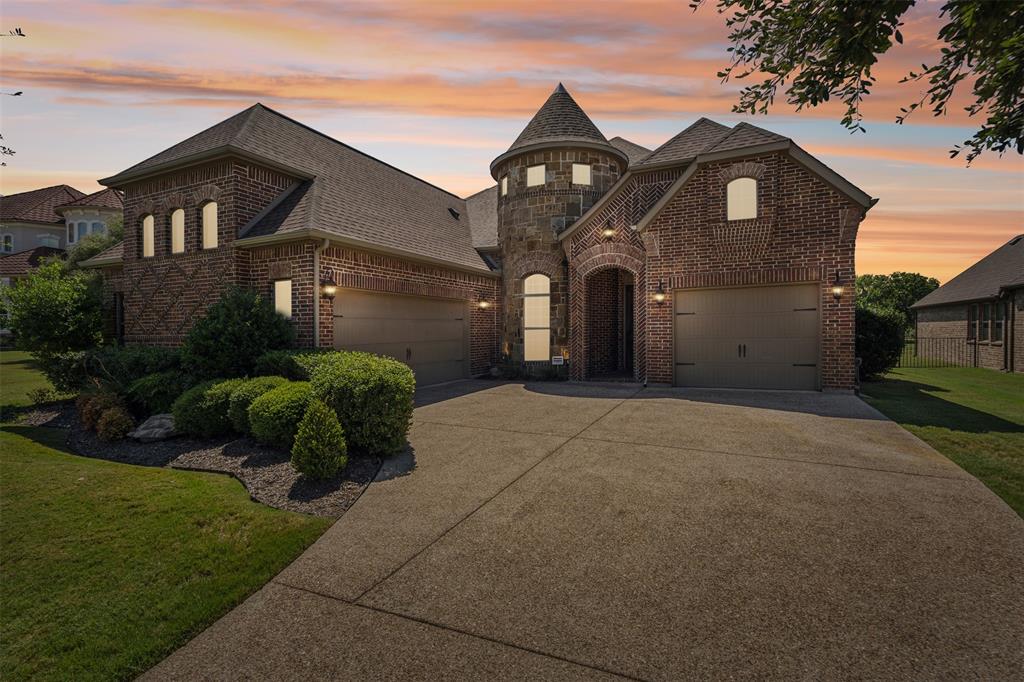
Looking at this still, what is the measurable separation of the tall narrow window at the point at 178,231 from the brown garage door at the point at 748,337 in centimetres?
1367

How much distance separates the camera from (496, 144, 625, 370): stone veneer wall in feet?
51.0

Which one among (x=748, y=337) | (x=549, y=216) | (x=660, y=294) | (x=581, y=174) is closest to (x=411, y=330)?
(x=549, y=216)

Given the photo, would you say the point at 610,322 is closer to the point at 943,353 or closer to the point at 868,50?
the point at 868,50

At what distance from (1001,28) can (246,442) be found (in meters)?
11.9

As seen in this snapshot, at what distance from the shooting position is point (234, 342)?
9953 mm

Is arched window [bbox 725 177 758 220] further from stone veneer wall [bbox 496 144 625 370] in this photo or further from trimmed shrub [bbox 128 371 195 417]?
trimmed shrub [bbox 128 371 195 417]

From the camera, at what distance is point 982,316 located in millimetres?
21703

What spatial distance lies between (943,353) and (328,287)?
99.7ft

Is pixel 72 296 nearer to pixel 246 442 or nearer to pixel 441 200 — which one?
pixel 246 442

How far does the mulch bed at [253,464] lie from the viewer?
556 centimetres

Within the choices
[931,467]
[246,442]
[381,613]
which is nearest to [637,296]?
[931,467]

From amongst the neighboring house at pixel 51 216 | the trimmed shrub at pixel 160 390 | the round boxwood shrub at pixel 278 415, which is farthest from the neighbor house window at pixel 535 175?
the neighboring house at pixel 51 216

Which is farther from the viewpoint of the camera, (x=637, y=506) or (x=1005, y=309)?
(x=1005, y=309)

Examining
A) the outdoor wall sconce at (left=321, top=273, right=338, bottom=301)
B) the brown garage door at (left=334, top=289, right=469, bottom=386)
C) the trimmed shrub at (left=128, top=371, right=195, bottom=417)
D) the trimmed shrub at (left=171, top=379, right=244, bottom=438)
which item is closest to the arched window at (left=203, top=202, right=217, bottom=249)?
the outdoor wall sconce at (left=321, top=273, right=338, bottom=301)
